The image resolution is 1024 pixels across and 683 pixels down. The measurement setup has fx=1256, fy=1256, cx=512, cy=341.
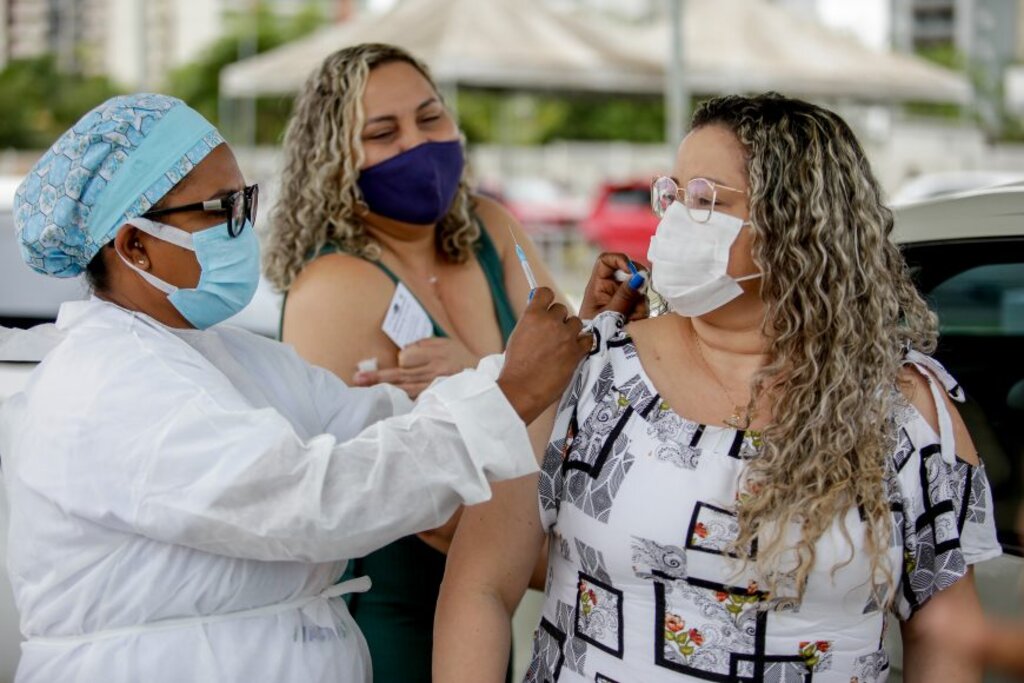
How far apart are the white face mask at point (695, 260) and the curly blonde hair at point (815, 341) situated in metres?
0.05

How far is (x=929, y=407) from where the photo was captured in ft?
6.22

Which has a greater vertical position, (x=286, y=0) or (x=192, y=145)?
(x=286, y=0)

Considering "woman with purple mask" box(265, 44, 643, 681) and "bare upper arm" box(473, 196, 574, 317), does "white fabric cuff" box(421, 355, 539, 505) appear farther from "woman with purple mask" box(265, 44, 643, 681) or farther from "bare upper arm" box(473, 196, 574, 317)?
"bare upper arm" box(473, 196, 574, 317)

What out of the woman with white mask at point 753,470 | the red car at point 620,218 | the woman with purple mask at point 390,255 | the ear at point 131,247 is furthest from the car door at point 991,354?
the red car at point 620,218

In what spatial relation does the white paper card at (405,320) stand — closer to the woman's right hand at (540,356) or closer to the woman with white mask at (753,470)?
the woman with white mask at (753,470)

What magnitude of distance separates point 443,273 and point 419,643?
2.75ft

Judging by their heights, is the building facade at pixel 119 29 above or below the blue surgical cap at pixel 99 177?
above

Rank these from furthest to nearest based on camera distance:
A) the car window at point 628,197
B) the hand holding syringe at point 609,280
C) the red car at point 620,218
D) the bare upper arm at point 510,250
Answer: the car window at point 628,197
the red car at point 620,218
the bare upper arm at point 510,250
the hand holding syringe at point 609,280

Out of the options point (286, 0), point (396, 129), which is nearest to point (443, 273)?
point (396, 129)

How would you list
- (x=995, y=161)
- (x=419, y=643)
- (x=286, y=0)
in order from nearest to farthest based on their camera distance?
1. (x=419, y=643)
2. (x=995, y=161)
3. (x=286, y=0)

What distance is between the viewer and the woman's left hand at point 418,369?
252 centimetres

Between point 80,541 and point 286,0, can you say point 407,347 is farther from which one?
point 286,0

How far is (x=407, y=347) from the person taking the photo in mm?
2570

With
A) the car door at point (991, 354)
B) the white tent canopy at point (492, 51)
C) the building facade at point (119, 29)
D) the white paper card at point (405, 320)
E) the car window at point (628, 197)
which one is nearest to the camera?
the car door at point (991, 354)
